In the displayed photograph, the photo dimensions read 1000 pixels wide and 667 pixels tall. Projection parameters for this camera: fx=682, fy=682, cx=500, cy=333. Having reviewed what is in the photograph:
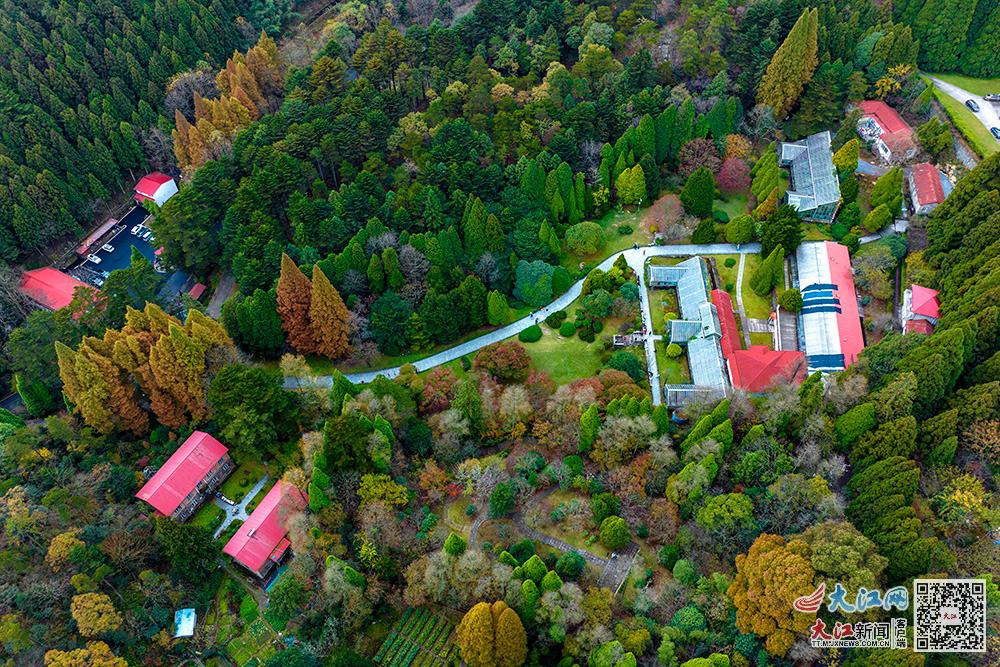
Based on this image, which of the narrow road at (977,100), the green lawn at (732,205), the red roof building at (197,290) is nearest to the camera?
the red roof building at (197,290)

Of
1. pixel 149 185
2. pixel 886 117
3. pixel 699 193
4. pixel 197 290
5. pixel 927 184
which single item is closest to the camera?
pixel 927 184

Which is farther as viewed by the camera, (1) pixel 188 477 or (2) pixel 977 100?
(2) pixel 977 100

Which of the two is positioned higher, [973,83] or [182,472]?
[182,472]

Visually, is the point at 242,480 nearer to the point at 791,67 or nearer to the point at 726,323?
the point at 726,323

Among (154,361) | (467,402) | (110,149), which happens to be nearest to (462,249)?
(467,402)

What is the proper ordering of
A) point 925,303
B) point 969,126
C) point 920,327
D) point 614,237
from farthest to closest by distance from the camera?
point 969,126 → point 614,237 → point 925,303 → point 920,327

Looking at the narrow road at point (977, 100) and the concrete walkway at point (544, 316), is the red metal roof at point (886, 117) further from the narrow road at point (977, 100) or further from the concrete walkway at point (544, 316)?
the concrete walkway at point (544, 316)

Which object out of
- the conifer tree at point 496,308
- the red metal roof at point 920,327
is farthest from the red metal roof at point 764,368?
the conifer tree at point 496,308

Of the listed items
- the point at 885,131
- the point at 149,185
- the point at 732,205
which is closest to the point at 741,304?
A: the point at 732,205
